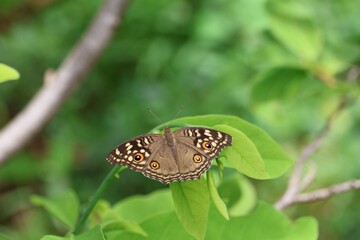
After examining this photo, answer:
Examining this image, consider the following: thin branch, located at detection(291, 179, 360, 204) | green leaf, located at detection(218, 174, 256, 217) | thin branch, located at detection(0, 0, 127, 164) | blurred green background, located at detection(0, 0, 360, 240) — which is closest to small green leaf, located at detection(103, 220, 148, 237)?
green leaf, located at detection(218, 174, 256, 217)

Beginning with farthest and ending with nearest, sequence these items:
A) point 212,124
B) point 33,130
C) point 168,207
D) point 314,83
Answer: point 314,83, point 33,130, point 168,207, point 212,124

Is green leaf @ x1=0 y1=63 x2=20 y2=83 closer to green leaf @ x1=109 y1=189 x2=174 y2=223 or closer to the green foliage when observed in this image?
the green foliage

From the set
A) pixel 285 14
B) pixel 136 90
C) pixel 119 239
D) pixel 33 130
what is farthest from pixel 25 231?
pixel 119 239

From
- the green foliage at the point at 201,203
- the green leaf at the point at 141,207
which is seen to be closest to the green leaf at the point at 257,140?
the green foliage at the point at 201,203

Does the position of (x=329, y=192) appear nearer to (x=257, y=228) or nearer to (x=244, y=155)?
(x=257, y=228)

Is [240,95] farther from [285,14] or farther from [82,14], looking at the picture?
[285,14]

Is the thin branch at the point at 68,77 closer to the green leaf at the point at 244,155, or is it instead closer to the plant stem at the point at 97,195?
the plant stem at the point at 97,195

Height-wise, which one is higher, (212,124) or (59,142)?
(212,124)
